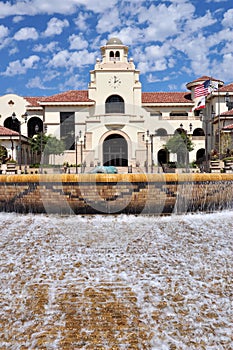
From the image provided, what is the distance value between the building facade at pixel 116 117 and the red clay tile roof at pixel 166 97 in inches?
4.8

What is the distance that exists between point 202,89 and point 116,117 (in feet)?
37.0

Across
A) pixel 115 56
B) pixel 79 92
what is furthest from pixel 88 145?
pixel 115 56

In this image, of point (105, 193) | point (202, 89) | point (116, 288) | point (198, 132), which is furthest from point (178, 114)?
point (116, 288)

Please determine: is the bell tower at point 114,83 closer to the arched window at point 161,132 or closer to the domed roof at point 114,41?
the domed roof at point 114,41

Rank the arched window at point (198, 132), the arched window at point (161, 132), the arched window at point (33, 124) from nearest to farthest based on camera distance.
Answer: the arched window at point (161, 132)
the arched window at point (198, 132)
the arched window at point (33, 124)

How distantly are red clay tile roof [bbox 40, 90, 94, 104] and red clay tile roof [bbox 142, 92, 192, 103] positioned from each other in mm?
7204

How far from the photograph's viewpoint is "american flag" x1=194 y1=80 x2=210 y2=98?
44.7 m

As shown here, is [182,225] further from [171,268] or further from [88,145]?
[88,145]

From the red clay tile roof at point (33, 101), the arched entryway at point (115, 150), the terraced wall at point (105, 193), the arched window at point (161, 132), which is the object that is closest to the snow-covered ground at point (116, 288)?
the terraced wall at point (105, 193)

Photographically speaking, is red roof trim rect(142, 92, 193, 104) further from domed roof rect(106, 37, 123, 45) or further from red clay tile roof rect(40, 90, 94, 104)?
red clay tile roof rect(40, 90, 94, 104)

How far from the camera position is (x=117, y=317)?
5.12 metres

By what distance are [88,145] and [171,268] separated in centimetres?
3546

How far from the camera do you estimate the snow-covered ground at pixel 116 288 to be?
4.72 m

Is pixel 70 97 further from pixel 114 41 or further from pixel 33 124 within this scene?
pixel 114 41
